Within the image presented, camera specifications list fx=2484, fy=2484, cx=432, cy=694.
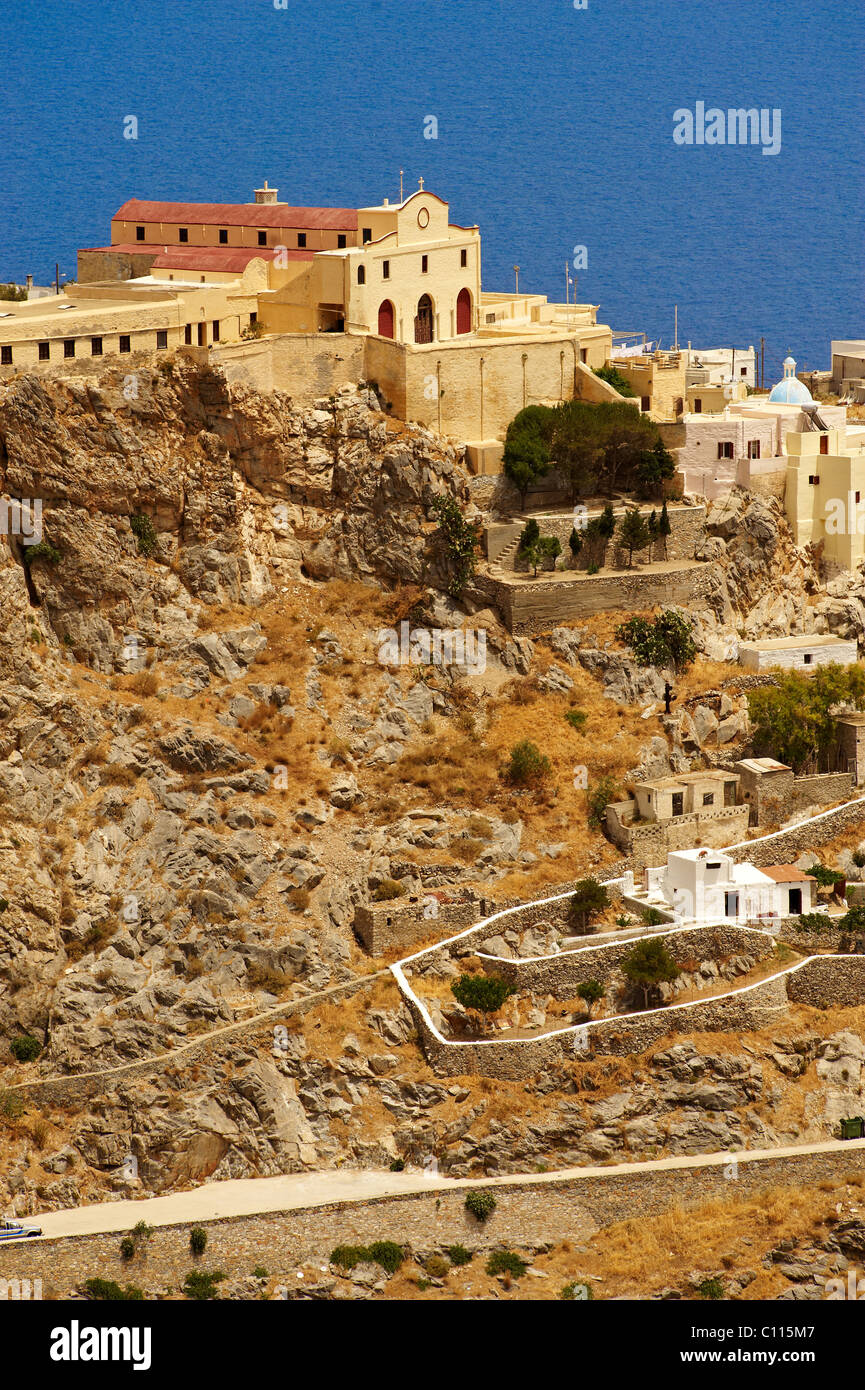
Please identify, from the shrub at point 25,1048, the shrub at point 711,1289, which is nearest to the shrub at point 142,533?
the shrub at point 25,1048

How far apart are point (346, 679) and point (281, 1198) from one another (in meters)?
16.7

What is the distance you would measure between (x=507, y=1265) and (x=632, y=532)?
24251 millimetres

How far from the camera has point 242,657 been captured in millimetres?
68562

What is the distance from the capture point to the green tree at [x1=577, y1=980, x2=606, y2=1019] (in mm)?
61406

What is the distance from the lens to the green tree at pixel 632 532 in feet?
237

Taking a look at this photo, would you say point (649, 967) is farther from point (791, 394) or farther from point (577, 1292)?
point (791, 394)

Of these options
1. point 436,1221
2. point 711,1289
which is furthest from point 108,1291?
point 711,1289

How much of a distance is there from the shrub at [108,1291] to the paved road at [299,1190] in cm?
129

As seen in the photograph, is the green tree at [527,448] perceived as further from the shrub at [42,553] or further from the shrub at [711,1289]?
the shrub at [711,1289]

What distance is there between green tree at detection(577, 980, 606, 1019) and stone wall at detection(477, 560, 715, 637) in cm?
1264

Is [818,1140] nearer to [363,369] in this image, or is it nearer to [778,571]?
[778,571]

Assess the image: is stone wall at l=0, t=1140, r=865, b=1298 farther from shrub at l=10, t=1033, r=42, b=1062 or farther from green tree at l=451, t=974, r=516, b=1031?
shrub at l=10, t=1033, r=42, b=1062

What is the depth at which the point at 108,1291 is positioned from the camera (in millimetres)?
54469

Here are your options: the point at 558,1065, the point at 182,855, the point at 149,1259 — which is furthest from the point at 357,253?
the point at 149,1259
